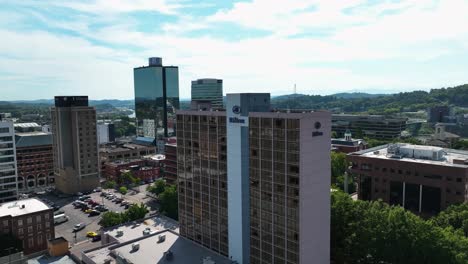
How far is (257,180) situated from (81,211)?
317 ft

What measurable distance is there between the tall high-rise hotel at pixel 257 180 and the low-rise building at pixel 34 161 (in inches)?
4772

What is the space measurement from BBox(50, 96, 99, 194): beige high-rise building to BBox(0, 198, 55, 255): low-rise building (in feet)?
184

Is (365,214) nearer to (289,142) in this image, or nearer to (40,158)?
(289,142)

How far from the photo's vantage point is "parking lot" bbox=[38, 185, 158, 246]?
110438mm

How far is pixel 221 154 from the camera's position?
222 ft

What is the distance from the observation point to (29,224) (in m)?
95.2

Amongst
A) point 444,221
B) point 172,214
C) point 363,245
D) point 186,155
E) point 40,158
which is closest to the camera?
point 363,245

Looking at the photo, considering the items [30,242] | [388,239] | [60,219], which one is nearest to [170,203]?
[30,242]

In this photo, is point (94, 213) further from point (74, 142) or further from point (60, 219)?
point (74, 142)

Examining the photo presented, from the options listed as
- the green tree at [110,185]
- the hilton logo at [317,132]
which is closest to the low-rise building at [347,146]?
the green tree at [110,185]

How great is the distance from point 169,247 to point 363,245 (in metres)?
39.3

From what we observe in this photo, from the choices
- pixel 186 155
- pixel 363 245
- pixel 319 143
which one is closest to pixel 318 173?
pixel 319 143

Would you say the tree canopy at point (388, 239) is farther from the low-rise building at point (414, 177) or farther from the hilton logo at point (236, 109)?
the low-rise building at point (414, 177)

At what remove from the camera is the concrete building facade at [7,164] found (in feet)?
443
